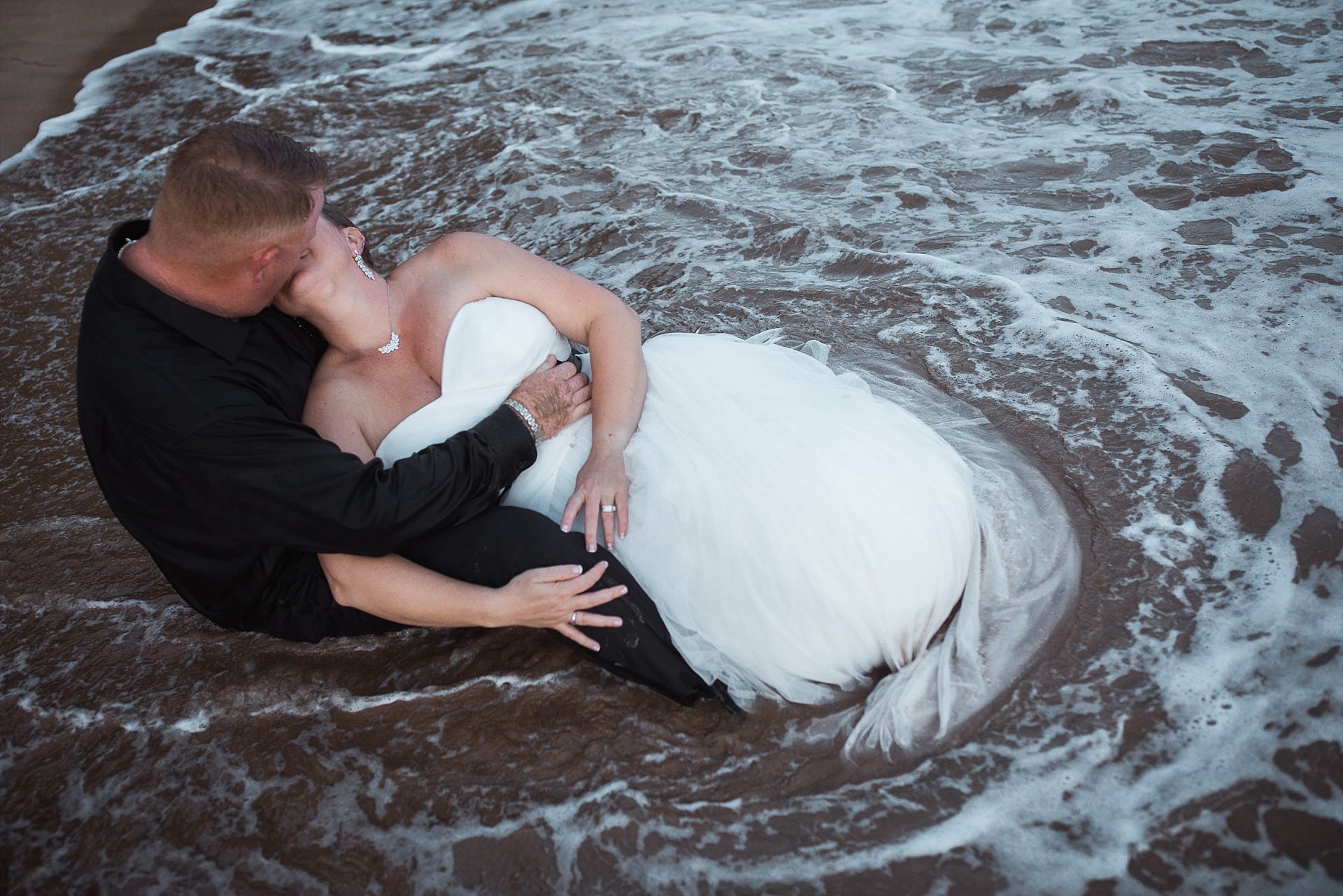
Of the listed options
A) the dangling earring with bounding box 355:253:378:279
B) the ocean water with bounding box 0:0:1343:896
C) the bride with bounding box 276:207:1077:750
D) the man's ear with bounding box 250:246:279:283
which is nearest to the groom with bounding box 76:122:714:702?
the man's ear with bounding box 250:246:279:283

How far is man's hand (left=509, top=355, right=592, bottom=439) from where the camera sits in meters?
2.79

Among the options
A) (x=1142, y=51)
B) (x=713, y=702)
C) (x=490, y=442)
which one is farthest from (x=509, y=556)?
(x=1142, y=51)

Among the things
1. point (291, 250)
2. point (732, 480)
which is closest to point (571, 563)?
point (732, 480)

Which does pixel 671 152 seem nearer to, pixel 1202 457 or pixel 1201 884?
pixel 1202 457

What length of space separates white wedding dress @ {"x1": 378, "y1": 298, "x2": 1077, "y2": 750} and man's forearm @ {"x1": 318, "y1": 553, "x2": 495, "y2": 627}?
32 cm

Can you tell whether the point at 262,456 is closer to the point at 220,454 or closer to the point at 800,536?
the point at 220,454

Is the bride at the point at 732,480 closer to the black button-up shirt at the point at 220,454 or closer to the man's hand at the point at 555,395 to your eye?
the man's hand at the point at 555,395

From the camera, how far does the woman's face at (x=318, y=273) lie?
270 centimetres

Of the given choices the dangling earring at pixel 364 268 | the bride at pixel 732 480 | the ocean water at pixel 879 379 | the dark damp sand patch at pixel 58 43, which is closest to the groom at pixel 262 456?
the bride at pixel 732 480

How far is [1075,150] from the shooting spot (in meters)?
5.39

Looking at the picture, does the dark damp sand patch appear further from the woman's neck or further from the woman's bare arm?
the woman's bare arm

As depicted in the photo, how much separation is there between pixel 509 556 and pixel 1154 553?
1.86 meters

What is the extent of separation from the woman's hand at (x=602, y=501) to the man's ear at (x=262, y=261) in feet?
3.15

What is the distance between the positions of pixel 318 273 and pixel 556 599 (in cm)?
112
